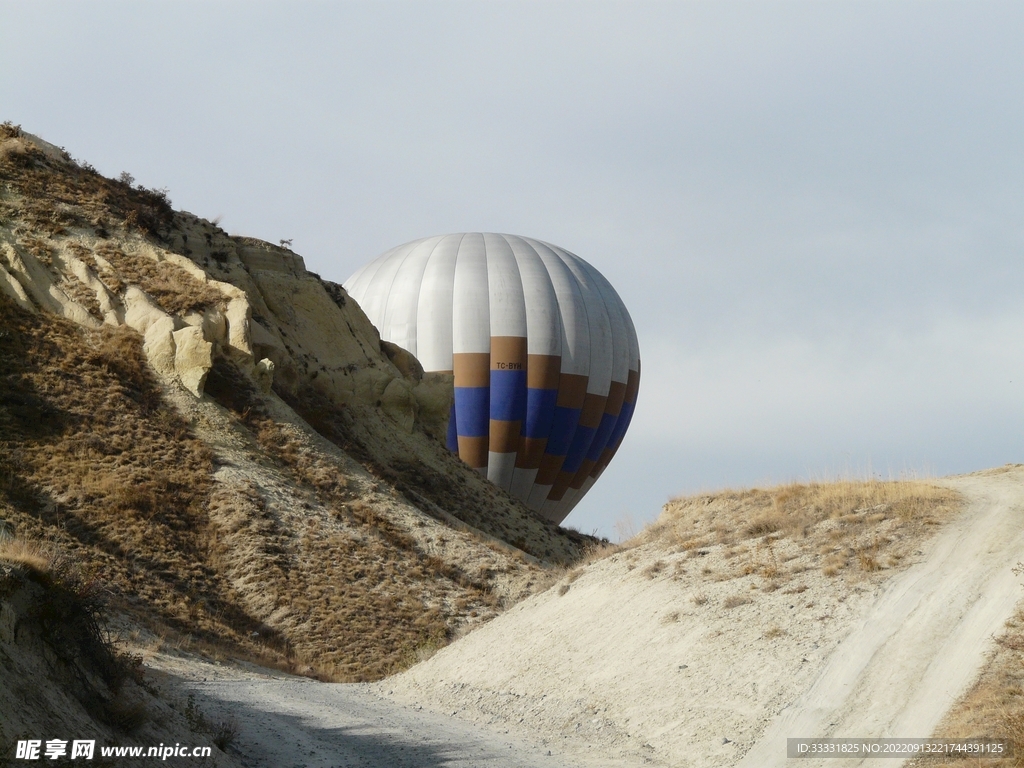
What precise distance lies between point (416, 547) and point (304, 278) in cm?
1286

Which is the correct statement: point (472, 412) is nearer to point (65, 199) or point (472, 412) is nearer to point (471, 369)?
point (471, 369)

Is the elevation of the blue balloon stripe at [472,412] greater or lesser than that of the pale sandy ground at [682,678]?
greater

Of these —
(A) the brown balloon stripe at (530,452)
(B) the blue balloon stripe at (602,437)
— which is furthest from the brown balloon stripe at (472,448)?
(B) the blue balloon stripe at (602,437)

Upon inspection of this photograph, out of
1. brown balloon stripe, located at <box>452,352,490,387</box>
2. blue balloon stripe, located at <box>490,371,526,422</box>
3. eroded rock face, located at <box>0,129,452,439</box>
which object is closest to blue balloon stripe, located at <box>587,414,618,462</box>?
blue balloon stripe, located at <box>490,371,526,422</box>

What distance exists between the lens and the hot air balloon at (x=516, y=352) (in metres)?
42.6

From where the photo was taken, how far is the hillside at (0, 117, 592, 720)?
23.1m

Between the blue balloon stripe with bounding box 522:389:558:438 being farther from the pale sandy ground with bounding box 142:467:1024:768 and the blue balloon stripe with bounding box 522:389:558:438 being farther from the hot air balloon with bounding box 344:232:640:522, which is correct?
the pale sandy ground with bounding box 142:467:1024:768

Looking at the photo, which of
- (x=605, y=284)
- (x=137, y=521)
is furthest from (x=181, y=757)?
(x=605, y=284)

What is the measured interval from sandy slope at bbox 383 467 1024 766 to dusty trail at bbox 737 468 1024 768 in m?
0.02

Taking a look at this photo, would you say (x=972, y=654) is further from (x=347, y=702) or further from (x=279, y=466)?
(x=279, y=466)

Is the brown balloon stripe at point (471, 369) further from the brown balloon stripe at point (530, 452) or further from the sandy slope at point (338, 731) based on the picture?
the sandy slope at point (338, 731)

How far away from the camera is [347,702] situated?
1558 cm

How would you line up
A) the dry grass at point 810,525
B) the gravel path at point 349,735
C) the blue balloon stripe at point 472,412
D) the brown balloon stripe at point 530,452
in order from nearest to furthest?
1. the gravel path at point 349,735
2. the dry grass at point 810,525
3. the blue balloon stripe at point 472,412
4. the brown balloon stripe at point 530,452

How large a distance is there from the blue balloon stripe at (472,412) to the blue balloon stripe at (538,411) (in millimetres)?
1549
